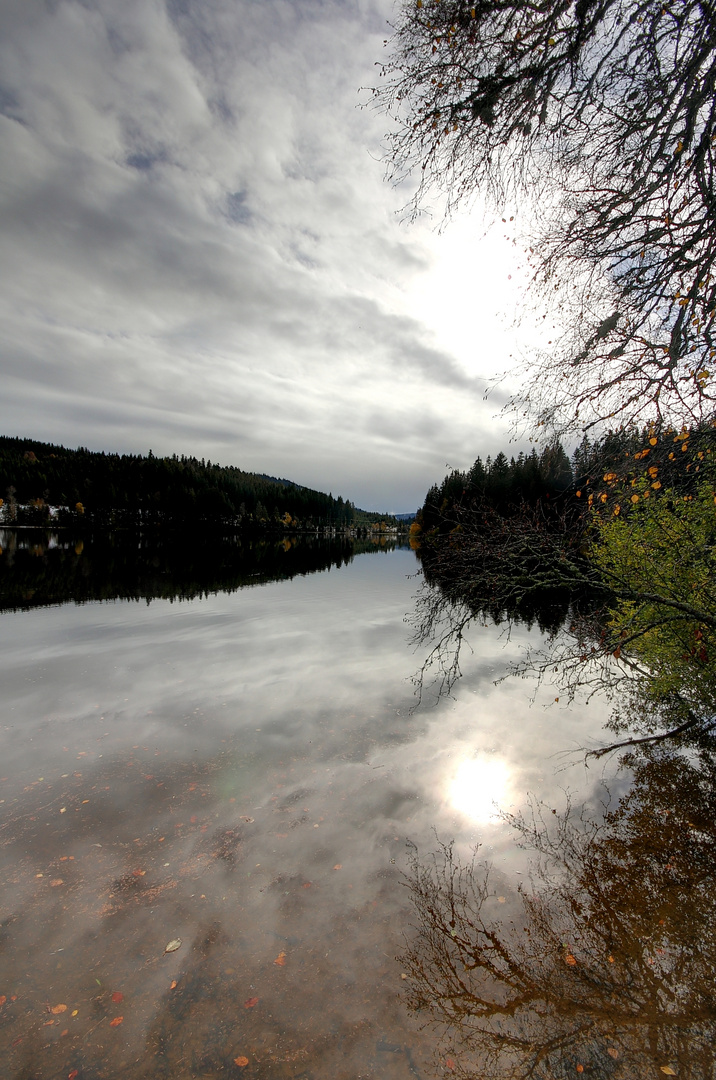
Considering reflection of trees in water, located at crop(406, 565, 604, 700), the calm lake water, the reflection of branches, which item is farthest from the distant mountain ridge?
the reflection of branches

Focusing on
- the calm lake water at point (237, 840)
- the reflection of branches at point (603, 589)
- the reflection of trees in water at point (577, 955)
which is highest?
the reflection of branches at point (603, 589)

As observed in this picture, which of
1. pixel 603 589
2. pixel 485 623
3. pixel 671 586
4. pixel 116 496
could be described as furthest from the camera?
pixel 116 496

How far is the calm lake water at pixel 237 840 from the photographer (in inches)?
168

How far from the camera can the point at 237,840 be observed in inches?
276

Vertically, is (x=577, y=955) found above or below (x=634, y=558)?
below

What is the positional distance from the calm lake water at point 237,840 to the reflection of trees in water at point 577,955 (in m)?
0.34

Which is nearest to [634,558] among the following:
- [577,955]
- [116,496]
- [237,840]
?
[577,955]

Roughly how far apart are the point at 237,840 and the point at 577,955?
15.5ft

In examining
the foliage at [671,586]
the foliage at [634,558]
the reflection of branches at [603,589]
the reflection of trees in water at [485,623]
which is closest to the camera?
the foliage at [634,558]

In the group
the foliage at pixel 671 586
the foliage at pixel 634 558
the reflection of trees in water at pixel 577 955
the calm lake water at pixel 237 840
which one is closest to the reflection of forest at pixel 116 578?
the calm lake water at pixel 237 840

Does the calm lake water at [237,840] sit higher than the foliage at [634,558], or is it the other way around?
the foliage at [634,558]

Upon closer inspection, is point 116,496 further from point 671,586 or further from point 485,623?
point 671,586

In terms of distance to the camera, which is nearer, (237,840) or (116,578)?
(237,840)

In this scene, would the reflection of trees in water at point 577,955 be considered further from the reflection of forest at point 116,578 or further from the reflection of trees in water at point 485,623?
the reflection of forest at point 116,578
